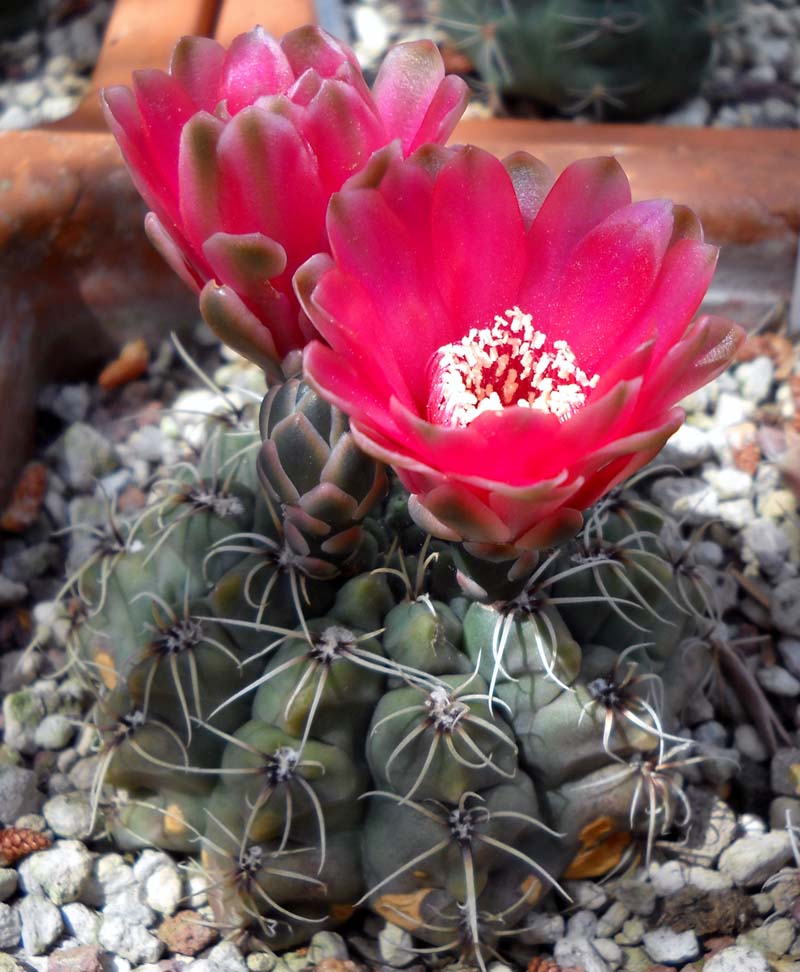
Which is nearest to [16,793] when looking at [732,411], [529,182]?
[529,182]

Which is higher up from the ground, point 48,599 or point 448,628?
point 448,628

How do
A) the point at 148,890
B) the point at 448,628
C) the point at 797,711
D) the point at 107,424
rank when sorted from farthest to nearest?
the point at 107,424 → the point at 797,711 → the point at 148,890 → the point at 448,628

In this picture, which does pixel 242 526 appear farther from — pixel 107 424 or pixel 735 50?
pixel 735 50

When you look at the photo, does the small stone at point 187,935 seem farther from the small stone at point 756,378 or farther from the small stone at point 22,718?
the small stone at point 756,378

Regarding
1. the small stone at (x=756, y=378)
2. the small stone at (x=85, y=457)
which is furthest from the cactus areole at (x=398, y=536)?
the small stone at (x=756, y=378)

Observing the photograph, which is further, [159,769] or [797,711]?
[797,711]

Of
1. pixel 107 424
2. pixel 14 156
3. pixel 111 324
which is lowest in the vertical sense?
pixel 107 424

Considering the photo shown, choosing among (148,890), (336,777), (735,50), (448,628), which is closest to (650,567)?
(448,628)

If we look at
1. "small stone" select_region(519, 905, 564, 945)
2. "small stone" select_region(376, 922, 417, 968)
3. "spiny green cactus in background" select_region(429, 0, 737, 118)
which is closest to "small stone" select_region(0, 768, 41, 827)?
"small stone" select_region(376, 922, 417, 968)
